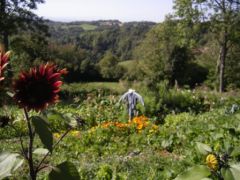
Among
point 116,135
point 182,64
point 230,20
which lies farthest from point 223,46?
point 116,135

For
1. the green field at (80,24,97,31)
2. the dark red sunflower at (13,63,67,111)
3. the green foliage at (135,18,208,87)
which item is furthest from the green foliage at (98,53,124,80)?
the green field at (80,24,97,31)

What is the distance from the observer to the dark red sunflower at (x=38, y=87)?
1.30 meters

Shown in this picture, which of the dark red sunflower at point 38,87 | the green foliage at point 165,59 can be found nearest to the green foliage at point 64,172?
the dark red sunflower at point 38,87

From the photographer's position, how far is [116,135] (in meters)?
8.59

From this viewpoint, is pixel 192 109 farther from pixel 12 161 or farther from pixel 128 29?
pixel 128 29

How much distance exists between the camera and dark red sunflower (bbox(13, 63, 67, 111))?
1300 millimetres

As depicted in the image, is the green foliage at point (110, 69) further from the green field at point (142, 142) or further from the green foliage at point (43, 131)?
the green foliage at point (43, 131)

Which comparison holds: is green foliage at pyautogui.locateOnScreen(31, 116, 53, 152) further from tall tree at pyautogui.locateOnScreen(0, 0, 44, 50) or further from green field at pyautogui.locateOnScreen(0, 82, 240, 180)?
tall tree at pyautogui.locateOnScreen(0, 0, 44, 50)

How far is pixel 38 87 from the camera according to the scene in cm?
134

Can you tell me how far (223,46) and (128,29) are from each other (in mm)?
73491

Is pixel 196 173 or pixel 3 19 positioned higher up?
pixel 196 173

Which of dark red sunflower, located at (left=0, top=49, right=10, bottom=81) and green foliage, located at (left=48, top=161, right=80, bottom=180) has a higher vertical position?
dark red sunflower, located at (left=0, top=49, right=10, bottom=81)

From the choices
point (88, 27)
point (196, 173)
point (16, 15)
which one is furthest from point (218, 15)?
point (88, 27)

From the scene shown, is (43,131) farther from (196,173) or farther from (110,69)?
(110,69)
